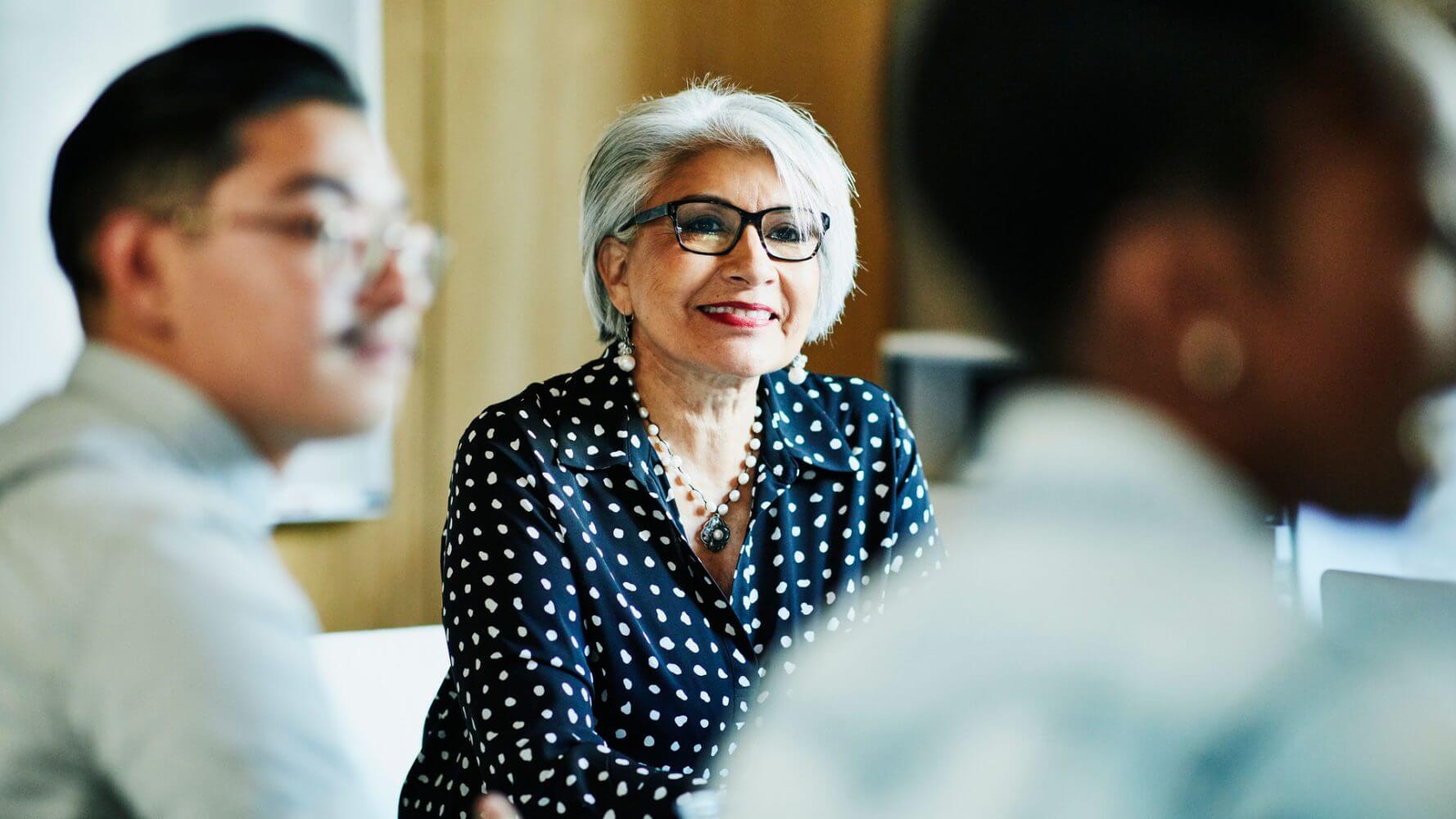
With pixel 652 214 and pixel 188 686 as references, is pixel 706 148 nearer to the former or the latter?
pixel 652 214

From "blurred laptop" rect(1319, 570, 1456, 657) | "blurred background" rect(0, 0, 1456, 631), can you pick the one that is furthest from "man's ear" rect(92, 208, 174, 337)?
"blurred background" rect(0, 0, 1456, 631)

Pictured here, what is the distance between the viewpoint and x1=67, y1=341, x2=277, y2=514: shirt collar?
1.55ft

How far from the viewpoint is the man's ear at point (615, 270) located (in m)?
1.39

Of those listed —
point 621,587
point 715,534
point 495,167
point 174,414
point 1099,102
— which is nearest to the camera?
point 1099,102

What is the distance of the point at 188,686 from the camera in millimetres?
427

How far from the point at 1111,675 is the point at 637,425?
0.91 m

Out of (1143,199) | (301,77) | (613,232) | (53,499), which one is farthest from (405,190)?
(613,232)

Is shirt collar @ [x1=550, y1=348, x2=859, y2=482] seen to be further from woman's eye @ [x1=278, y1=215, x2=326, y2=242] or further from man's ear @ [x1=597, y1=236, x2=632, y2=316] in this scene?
woman's eye @ [x1=278, y1=215, x2=326, y2=242]

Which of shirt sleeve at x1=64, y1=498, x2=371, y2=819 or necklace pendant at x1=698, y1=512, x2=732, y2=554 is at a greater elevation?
shirt sleeve at x1=64, y1=498, x2=371, y2=819

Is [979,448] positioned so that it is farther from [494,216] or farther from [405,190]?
[494,216]

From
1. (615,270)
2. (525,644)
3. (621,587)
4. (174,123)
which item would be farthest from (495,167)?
(174,123)

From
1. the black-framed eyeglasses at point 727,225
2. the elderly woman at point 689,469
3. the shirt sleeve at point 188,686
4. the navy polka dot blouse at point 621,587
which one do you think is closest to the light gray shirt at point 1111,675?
the shirt sleeve at point 188,686

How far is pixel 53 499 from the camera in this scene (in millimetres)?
447

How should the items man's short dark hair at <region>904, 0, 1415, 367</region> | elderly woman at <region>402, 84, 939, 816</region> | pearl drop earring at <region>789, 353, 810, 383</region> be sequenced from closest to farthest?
1. man's short dark hair at <region>904, 0, 1415, 367</region>
2. elderly woman at <region>402, 84, 939, 816</region>
3. pearl drop earring at <region>789, 353, 810, 383</region>
